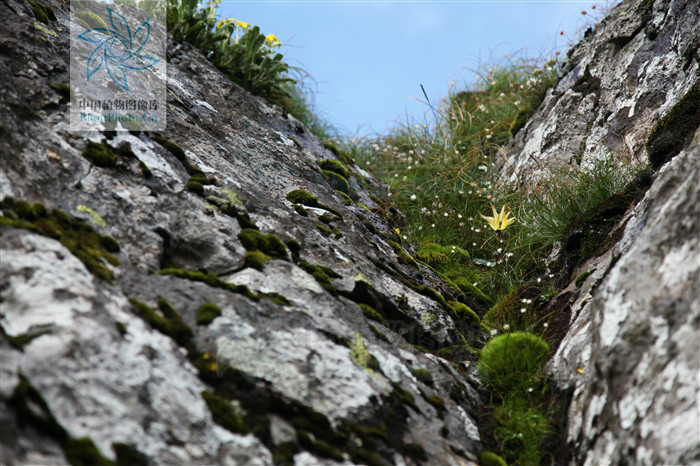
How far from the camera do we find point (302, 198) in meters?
4.96

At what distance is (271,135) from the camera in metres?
6.00

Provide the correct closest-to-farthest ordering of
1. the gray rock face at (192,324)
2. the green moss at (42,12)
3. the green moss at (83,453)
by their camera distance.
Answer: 1. the green moss at (83,453)
2. the gray rock face at (192,324)
3. the green moss at (42,12)

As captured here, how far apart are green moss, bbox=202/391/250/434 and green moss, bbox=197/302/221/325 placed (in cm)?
44

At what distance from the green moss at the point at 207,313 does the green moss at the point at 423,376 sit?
53.6 inches

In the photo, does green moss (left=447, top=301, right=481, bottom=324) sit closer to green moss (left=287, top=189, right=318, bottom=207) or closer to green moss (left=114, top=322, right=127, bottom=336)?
green moss (left=287, top=189, right=318, bottom=207)

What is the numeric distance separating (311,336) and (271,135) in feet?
11.1

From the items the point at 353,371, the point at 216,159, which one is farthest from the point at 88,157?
the point at 353,371

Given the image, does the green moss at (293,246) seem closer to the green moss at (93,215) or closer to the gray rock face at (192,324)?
the gray rock face at (192,324)

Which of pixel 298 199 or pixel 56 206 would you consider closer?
pixel 56 206

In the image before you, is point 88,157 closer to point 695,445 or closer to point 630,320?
point 630,320

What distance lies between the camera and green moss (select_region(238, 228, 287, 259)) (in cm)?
372

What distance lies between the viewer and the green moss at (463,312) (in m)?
4.73

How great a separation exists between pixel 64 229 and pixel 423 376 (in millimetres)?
2342

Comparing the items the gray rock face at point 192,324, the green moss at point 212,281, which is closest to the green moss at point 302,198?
the gray rock face at point 192,324
